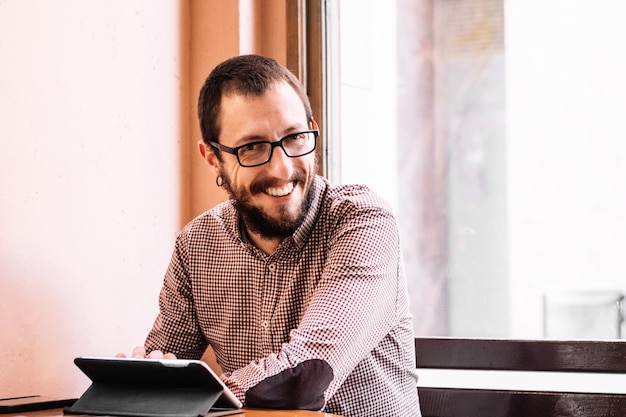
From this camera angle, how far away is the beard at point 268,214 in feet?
Answer: 5.95

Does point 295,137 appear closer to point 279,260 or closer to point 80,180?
point 279,260

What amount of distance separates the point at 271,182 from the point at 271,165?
0.04 meters

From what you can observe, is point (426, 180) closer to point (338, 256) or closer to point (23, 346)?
point (338, 256)

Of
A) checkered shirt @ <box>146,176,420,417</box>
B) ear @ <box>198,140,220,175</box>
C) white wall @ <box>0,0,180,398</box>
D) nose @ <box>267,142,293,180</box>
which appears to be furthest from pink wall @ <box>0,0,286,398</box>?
nose @ <box>267,142,293,180</box>

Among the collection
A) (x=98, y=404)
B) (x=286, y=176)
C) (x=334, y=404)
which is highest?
(x=286, y=176)

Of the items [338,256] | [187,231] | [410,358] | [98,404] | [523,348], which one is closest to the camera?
[98,404]

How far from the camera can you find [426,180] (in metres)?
2.54

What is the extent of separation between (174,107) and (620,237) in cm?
128

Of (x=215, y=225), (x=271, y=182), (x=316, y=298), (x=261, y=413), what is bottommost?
(x=261, y=413)

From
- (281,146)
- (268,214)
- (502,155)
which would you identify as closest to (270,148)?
(281,146)

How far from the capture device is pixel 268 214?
1838 mm

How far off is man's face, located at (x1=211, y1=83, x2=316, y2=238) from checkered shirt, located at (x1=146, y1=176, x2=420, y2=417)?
0.20 feet

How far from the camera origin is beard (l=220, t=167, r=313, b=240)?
181 cm

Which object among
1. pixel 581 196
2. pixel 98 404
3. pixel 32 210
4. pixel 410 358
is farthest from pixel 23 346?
pixel 581 196
